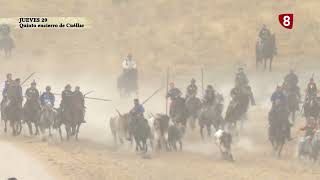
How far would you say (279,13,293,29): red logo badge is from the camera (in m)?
49.4

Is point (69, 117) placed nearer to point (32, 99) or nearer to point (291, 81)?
point (32, 99)

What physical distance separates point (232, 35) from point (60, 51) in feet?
34.9

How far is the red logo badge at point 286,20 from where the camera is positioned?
49.4 meters

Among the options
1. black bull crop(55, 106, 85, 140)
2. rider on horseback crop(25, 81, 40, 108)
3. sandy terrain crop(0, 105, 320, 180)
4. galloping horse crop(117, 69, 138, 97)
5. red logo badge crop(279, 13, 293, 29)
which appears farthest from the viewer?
red logo badge crop(279, 13, 293, 29)

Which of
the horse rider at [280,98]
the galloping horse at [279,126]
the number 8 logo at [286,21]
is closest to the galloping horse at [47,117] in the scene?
the galloping horse at [279,126]

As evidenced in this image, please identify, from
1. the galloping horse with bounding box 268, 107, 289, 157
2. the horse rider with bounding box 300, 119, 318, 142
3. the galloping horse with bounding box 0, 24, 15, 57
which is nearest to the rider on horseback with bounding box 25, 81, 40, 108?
the galloping horse with bounding box 268, 107, 289, 157

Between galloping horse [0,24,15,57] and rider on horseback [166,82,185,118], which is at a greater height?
galloping horse [0,24,15,57]

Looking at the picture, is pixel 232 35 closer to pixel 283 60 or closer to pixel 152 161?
pixel 283 60

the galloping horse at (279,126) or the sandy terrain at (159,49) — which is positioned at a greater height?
the sandy terrain at (159,49)

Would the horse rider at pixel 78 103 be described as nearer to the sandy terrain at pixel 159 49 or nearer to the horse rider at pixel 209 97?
the sandy terrain at pixel 159 49

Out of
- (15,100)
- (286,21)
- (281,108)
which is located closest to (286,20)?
(286,21)

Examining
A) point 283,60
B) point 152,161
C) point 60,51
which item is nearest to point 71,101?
point 152,161

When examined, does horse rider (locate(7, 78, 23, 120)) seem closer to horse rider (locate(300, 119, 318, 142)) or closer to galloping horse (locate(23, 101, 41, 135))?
galloping horse (locate(23, 101, 41, 135))

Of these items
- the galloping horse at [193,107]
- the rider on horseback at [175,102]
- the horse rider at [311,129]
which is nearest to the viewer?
the horse rider at [311,129]
